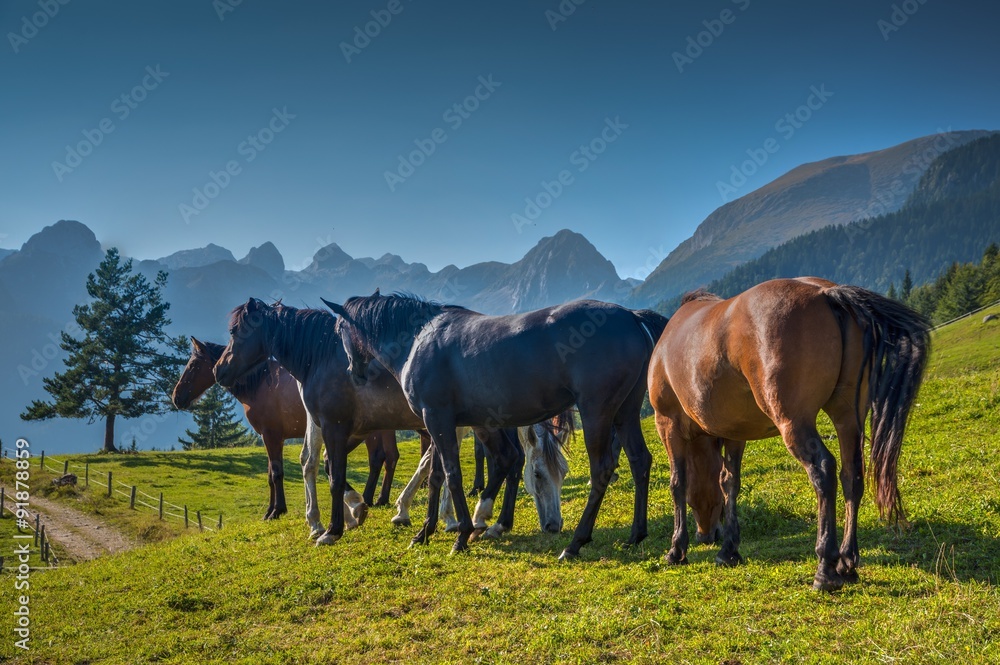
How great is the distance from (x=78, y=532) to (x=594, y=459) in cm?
2504

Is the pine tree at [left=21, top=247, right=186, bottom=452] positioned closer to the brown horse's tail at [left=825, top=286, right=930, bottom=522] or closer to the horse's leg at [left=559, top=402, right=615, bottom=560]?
the horse's leg at [left=559, top=402, right=615, bottom=560]

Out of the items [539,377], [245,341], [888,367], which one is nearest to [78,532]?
[245,341]

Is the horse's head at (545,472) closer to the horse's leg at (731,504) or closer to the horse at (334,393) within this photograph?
the horse at (334,393)

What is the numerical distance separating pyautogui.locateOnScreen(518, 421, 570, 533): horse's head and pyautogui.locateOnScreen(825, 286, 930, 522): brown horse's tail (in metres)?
5.29

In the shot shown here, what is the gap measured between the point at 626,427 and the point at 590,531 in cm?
146

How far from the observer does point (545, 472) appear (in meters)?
10.5

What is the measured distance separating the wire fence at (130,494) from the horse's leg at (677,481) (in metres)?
20.2

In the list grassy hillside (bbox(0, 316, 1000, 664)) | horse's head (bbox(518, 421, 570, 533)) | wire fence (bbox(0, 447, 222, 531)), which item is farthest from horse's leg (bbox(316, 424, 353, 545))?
wire fence (bbox(0, 447, 222, 531))

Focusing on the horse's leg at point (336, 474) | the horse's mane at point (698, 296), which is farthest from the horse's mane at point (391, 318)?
the horse's mane at point (698, 296)

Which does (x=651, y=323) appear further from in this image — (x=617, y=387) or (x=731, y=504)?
(x=731, y=504)

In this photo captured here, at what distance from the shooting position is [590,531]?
8648 millimetres

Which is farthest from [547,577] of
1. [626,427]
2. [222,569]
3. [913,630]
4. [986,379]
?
[986,379]

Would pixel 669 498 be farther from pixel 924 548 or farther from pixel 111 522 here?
pixel 111 522

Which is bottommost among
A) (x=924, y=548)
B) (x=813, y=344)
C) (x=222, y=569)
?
(x=222, y=569)
